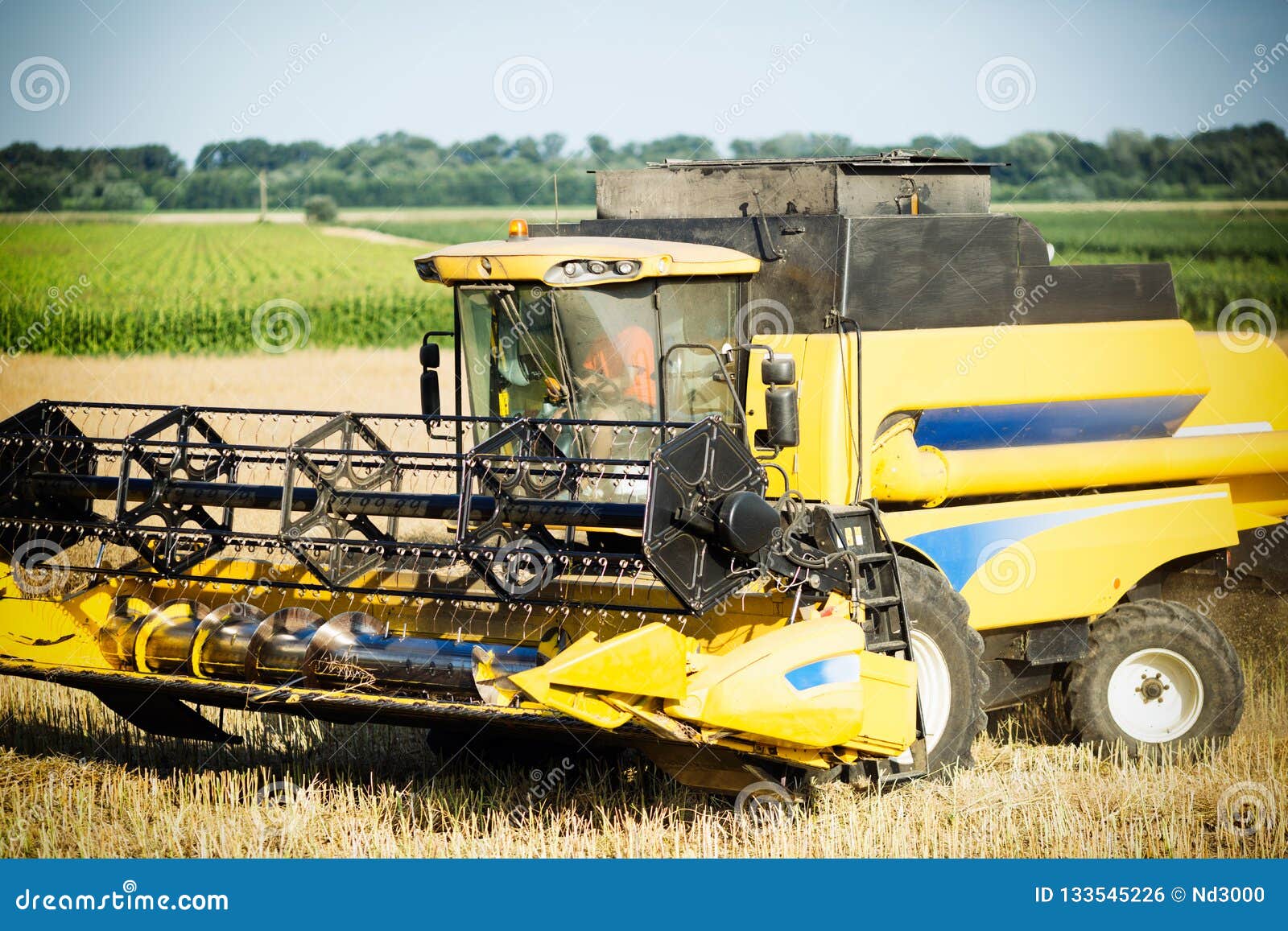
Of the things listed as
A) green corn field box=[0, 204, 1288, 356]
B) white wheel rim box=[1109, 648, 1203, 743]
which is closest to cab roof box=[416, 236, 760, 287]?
white wheel rim box=[1109, 648, 1203, 743]

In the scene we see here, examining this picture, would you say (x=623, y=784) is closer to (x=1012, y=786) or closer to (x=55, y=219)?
(x=1012, y=786)

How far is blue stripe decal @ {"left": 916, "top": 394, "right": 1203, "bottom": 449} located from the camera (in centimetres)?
630

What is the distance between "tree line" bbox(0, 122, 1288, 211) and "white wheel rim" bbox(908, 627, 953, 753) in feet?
61.4

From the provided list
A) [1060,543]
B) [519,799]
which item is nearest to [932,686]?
[1060,543]

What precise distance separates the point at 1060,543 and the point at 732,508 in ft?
7.52

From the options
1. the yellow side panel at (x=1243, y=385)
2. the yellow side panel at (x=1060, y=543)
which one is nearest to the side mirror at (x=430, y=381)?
the yellow side panel at (x=1060, y=543)

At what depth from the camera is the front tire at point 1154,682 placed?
6.58 meters

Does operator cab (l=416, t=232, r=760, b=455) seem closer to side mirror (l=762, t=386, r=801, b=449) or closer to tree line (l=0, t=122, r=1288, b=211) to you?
side mirror (l=762, t=386, r=801, b=449)

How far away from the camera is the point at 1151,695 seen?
6.75m

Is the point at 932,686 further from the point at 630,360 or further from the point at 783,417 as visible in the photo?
the point at 630,360

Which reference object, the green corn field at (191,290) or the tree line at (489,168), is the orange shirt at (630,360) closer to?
the green corn field at (191,290)

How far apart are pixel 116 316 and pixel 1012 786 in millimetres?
20531

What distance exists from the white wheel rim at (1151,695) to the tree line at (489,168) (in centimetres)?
1778

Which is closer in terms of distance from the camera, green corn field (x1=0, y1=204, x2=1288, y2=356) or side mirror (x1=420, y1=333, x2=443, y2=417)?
side mirror (x1=420, y1=333, x2=443, y2=417)
